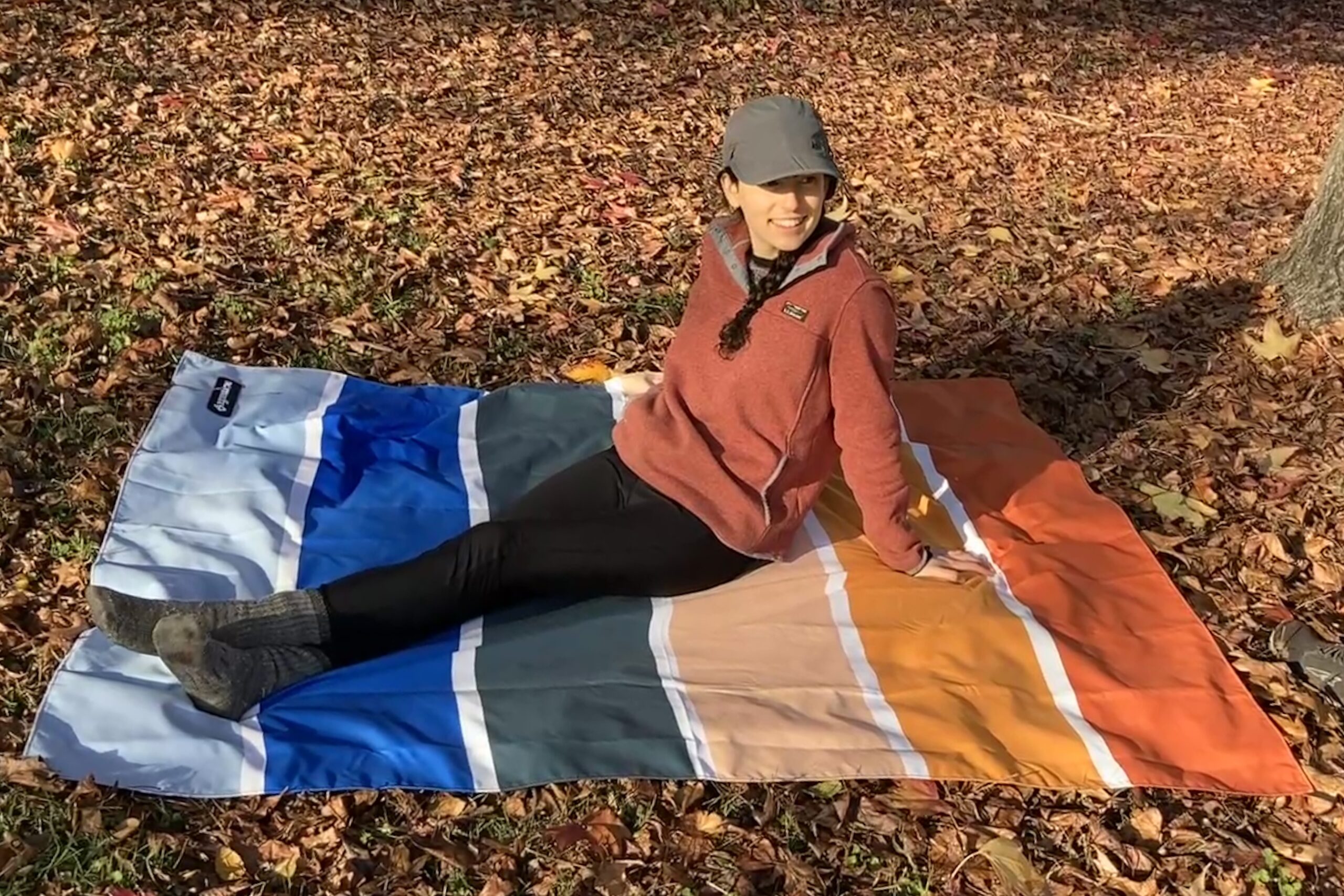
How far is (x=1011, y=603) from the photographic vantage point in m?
Answer: 4.08

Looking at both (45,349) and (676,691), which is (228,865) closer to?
(676,691)

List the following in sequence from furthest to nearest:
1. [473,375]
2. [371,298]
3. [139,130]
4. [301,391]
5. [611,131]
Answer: [611,131] → [139,130] → [371,298] → [473,375] → [301,391]

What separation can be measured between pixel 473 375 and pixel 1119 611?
2.87 m

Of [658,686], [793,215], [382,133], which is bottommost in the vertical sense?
[658,686]

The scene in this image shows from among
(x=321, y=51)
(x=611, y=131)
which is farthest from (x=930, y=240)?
(x=321, y=51)

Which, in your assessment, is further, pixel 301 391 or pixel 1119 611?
pixel 301 391

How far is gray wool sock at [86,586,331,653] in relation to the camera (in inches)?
136


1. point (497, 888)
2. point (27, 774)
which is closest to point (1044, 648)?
point (497, 888)

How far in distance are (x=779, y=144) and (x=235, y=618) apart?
2.06 m

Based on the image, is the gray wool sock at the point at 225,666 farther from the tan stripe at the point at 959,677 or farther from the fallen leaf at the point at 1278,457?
the fallen leaf at the point at 1278,457

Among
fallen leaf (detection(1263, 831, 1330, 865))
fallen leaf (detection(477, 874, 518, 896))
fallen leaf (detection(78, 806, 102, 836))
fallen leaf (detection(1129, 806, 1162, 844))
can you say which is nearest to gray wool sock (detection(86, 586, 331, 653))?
fallen leaf (detection(78, 806, 102, 836))

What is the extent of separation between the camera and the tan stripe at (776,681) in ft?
11.5

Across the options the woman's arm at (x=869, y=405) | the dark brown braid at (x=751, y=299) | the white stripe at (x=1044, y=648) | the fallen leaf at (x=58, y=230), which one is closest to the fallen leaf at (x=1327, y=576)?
the white stripe at (x=1044, y=648)

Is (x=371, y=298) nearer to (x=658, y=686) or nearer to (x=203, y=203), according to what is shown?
(x=203, y=203)
